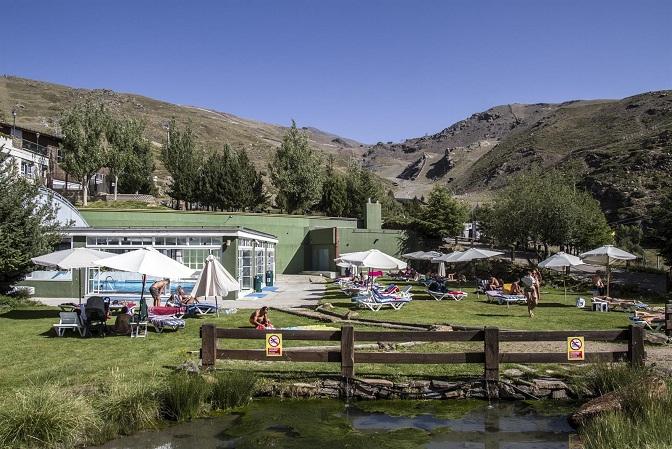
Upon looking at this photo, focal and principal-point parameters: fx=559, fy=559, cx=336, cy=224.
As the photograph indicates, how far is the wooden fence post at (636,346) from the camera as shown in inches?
352

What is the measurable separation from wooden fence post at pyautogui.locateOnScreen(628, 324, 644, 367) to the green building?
18.2m

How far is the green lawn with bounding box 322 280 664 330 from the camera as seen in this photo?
51.3ft

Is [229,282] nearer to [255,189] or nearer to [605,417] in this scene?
[605,417]

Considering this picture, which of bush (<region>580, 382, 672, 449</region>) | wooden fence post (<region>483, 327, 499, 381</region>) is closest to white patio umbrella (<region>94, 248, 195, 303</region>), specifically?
wooden fence post (<region>483, 327, 499, 381</region>)

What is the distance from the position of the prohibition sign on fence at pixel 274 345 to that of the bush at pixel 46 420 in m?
2.84

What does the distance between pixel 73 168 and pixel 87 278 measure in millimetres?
24222

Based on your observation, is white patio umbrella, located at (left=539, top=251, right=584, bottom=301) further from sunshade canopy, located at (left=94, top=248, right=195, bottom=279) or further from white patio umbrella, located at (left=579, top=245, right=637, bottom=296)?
sunshade canopy, located at (left=94, top=248, right=195, bottom=279)

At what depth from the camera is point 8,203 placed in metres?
18.4

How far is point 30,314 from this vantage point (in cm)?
1795

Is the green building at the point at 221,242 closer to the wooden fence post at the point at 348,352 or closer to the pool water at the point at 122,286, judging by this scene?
the pool water at the point at 122,286

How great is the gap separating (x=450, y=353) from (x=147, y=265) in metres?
9.01

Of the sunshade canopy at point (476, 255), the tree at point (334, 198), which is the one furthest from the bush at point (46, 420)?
the tree at point (334, 198)

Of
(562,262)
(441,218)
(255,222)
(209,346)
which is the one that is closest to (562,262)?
(562,262)

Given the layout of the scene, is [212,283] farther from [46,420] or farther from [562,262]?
[562,262]
